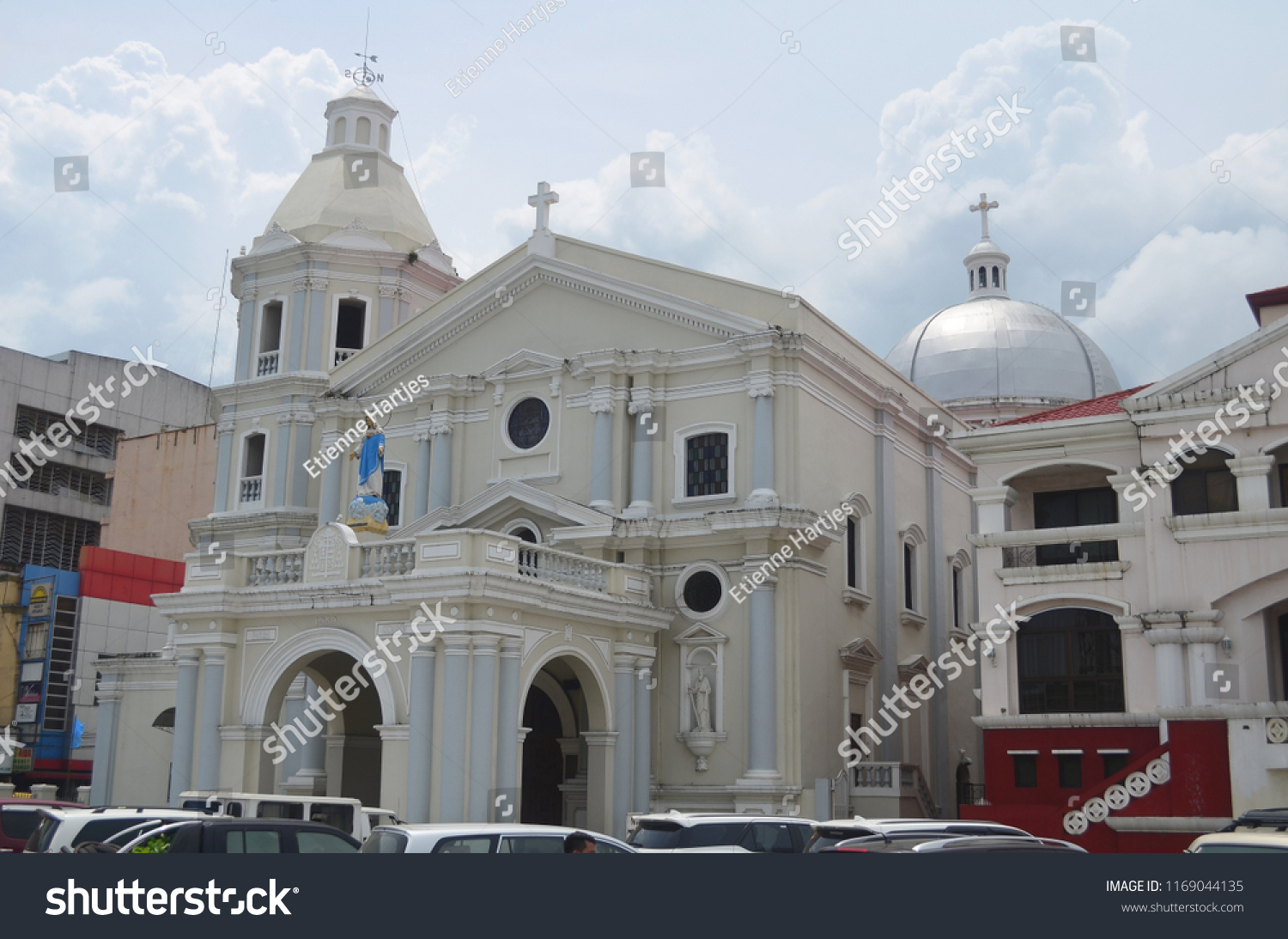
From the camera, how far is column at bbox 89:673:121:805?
35094mm

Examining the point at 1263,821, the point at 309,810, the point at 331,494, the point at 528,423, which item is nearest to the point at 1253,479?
the point at 1263,821

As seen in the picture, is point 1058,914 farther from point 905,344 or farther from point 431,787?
point 905,344

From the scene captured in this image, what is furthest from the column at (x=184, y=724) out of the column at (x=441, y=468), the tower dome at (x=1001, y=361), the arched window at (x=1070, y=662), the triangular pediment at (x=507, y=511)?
the tower dome at (x=1001, y=361)

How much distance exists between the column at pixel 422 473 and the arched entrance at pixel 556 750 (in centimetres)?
532

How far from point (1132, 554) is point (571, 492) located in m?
12.1

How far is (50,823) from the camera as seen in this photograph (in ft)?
51.0

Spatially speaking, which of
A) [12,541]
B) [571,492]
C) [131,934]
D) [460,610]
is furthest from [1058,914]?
[12,541]

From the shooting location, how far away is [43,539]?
53.7m

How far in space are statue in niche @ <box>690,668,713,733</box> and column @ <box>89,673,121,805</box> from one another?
1667 centimetres

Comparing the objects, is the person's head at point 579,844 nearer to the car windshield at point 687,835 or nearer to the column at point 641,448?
the car windshield at point 687,835

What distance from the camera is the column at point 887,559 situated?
31266 mm

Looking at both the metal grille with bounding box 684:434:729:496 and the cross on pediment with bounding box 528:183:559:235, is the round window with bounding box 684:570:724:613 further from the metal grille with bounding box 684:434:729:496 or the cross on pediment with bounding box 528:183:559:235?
the cross on pediment with bounding box 528:183:559:235

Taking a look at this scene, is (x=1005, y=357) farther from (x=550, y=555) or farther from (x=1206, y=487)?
(x=550, y=555)

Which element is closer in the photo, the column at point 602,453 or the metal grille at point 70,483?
the column at point 602,453
